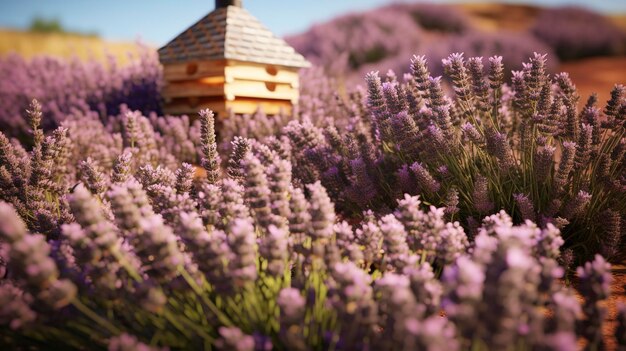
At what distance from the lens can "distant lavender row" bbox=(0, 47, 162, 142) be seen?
5.60 m

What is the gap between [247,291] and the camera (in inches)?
66.6

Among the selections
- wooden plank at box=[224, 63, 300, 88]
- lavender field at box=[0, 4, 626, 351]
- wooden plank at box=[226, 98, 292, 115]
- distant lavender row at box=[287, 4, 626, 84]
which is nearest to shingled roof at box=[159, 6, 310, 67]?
wooden plank at box=[224, 63, 300, 88]

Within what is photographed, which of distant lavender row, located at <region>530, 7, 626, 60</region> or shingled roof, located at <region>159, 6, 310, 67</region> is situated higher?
shingled roof, located at <region>159, 6, 310, 67</region>

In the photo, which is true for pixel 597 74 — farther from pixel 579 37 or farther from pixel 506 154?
pixel 506 154

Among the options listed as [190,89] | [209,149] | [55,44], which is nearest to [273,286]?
[209,149]

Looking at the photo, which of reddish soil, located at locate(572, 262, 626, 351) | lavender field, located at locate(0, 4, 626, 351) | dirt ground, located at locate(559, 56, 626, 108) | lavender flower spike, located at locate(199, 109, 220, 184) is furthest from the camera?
dirt ground, located at locate(559, 56, 626, 108)

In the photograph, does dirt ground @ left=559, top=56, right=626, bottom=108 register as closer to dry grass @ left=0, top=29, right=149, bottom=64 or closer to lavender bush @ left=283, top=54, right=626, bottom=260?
lavender bush @ left=283, top=54, right=626, bottom=260

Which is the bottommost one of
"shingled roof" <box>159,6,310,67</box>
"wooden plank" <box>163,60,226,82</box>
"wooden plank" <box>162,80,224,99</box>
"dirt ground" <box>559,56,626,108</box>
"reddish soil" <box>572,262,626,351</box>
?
"dirt ground" <box>559,56,626,108</box>

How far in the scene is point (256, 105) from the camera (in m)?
5.05

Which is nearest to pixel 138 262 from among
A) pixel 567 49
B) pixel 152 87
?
pixel 152 87

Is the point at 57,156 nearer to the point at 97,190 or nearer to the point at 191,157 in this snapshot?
the point at 97,190

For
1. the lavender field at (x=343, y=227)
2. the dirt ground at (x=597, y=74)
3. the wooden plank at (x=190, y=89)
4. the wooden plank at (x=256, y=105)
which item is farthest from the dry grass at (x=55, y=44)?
the lavender field at (x=343, y=227)

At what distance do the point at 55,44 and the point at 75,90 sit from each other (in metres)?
14.5

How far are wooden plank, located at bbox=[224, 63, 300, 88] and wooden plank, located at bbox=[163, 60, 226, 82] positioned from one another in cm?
10
